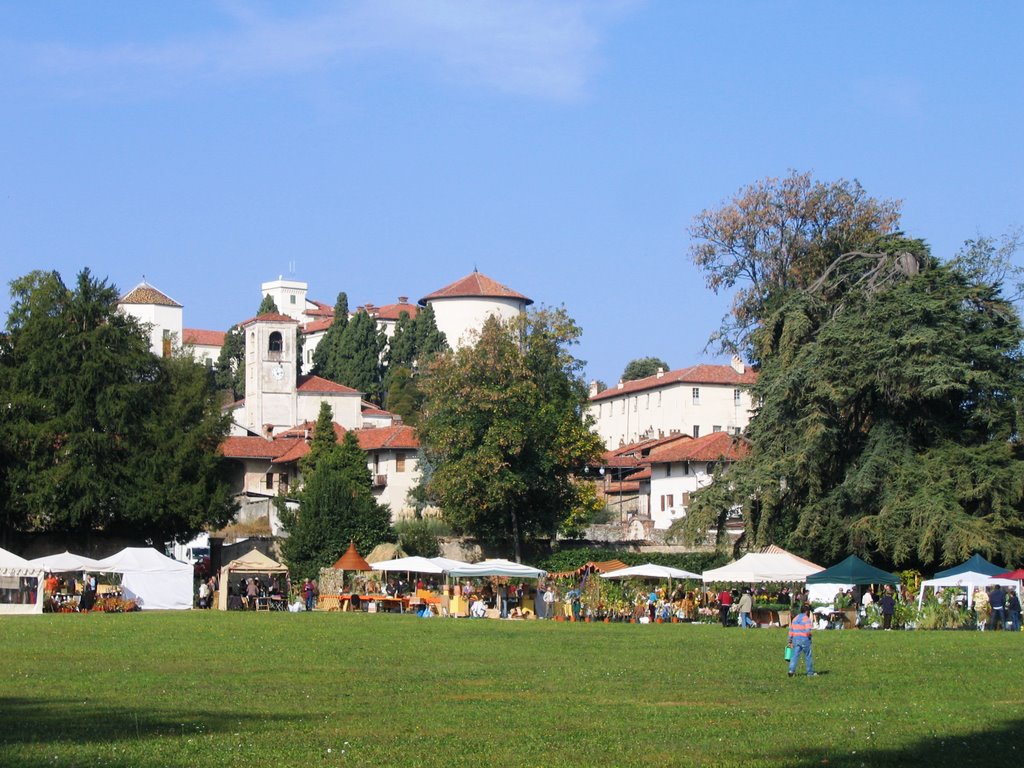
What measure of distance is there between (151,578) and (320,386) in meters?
73.9

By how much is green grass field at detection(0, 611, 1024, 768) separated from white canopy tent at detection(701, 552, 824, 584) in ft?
34.4

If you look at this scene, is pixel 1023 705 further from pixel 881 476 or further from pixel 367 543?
pixel 367 543

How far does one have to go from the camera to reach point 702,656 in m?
26.3

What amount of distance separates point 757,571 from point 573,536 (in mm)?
29674

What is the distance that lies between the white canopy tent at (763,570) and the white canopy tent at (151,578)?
18.0 meters

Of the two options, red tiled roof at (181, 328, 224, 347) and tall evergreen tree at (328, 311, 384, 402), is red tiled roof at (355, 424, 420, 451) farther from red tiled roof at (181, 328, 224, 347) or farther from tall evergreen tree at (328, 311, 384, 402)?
red tiled roof at (181, 328, 224, 347)

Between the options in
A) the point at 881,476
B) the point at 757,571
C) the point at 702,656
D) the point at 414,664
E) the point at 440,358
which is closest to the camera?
the point at 414,664

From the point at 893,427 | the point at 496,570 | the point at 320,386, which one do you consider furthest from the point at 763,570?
the point at 320,386

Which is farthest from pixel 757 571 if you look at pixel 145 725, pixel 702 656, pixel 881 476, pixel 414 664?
pixel 145 725

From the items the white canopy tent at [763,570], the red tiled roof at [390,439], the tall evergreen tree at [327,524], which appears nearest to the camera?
the white canopy tent at [763,570]

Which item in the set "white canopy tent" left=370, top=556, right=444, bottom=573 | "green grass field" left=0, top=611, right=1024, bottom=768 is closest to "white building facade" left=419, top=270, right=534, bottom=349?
"white canopy tent" left=370, top=556, right=444, bottom=573

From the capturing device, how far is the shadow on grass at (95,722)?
552 inches

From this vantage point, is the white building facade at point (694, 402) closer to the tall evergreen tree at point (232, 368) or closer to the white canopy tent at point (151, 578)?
the tall evergreen tree at point (232, 368)

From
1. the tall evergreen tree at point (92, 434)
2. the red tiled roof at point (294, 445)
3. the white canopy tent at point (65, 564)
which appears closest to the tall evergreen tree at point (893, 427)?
the white canopy tent at point (65, 564)
